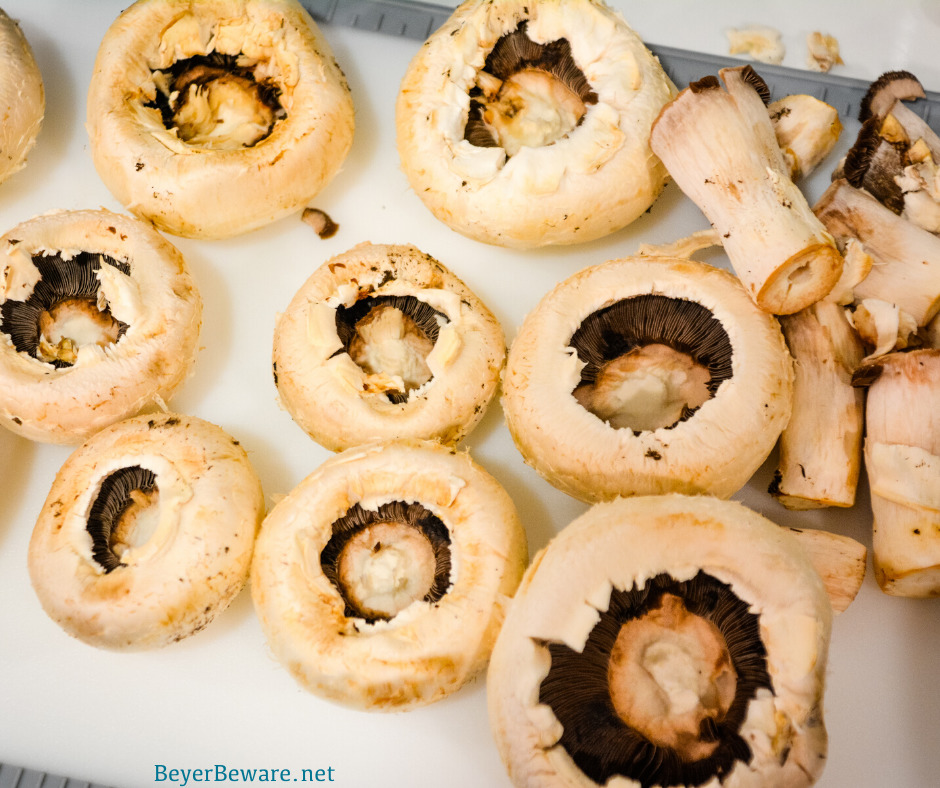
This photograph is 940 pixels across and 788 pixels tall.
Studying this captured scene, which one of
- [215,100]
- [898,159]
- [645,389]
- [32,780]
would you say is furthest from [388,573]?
[898,159]

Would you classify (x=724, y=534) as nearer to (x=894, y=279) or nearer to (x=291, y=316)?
(x=894, y=279)

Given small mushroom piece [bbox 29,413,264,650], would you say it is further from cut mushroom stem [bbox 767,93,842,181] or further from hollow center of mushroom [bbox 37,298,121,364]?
cut mushroom stem [bbox 767,93,842,181]

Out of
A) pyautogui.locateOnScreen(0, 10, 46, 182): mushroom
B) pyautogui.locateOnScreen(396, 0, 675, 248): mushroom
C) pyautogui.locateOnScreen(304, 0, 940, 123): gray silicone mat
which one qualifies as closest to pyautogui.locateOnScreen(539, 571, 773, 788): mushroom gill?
pyautogui.locateOnScreen(396, 0, 675, 248): mushroom

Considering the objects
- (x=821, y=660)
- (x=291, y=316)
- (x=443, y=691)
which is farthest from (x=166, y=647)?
(x=821, y=660)

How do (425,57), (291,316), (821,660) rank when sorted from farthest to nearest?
(425,57), (291,316), (821,660)

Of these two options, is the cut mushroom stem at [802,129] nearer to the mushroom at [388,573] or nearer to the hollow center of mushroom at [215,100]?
the mushroom at [388,573]

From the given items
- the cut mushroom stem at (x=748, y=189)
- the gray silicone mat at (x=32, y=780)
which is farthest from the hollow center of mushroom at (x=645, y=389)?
the gray silicone mat at (x=32, y=780)
